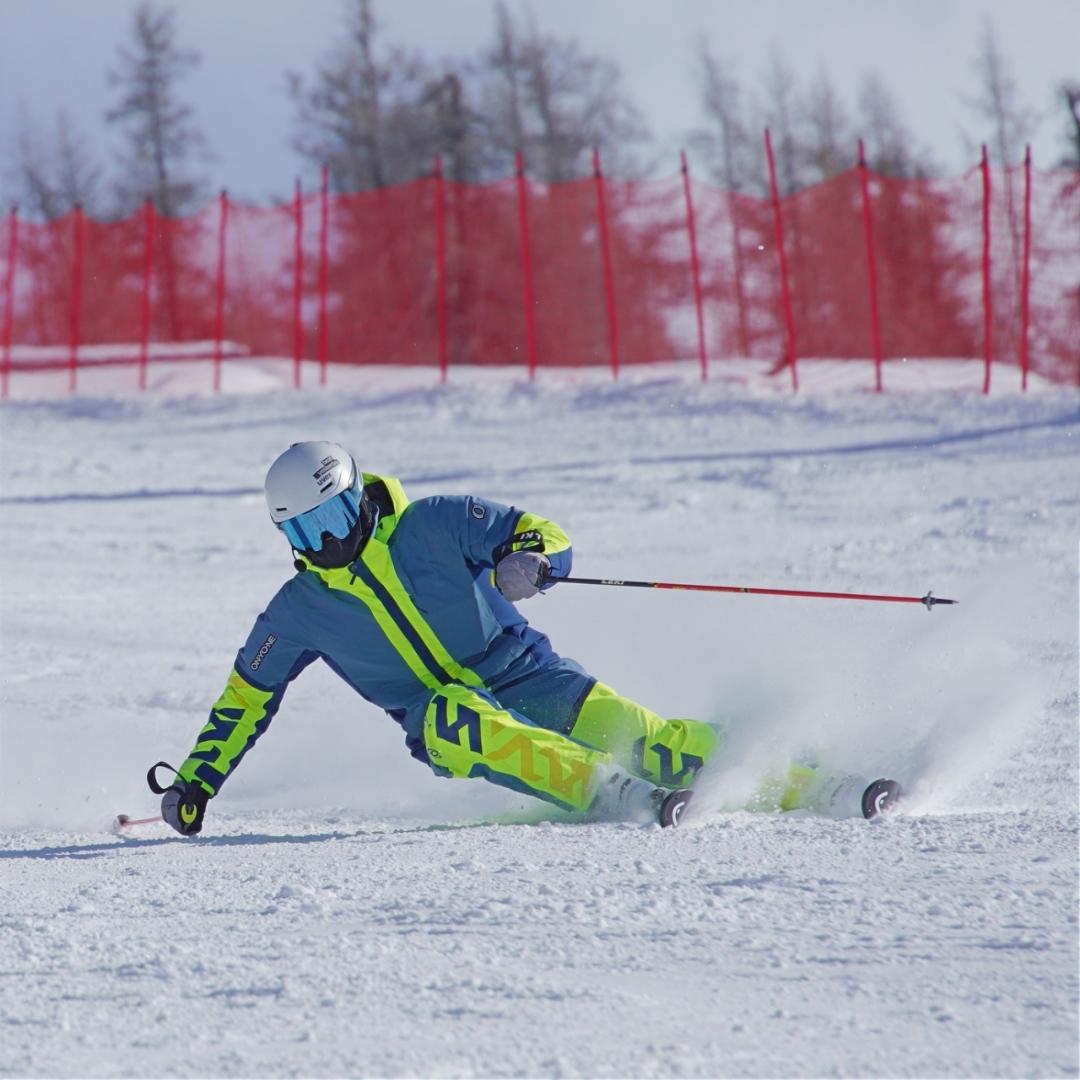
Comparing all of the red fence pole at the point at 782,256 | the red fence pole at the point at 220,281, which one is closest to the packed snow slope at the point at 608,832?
the red fence pole at the point at 782,256

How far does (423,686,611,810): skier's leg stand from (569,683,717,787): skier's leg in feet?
0.58

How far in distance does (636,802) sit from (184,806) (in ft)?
4.41

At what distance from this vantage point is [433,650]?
441 centimetres

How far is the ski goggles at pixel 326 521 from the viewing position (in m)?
4.26

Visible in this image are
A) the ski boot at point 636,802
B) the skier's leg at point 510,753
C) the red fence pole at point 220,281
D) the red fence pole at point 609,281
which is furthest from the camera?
the red fence pole at point 220,281

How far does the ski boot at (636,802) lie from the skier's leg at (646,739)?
7.1 inches

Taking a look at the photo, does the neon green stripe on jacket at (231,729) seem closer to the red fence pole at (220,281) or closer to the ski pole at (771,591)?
the ski pole at (771,591)

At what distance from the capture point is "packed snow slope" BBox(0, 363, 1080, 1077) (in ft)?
7.88

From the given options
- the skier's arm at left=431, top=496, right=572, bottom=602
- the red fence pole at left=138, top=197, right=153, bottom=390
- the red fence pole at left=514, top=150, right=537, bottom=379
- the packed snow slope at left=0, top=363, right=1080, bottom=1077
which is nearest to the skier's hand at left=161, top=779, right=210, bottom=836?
the packed snow slope at left=0, top=363, right=1080, bottom=1077

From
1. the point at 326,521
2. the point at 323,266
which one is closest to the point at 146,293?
the point at 323,266

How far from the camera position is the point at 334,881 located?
342 centimetres

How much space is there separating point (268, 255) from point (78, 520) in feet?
26.7

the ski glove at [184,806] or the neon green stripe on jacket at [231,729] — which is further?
the neon green stripe on jacket at [231,729]

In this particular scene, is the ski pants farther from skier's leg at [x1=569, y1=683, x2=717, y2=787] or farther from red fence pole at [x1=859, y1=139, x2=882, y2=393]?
red fence pole at [x1=859, y1=139, x2=882, y2=393]
